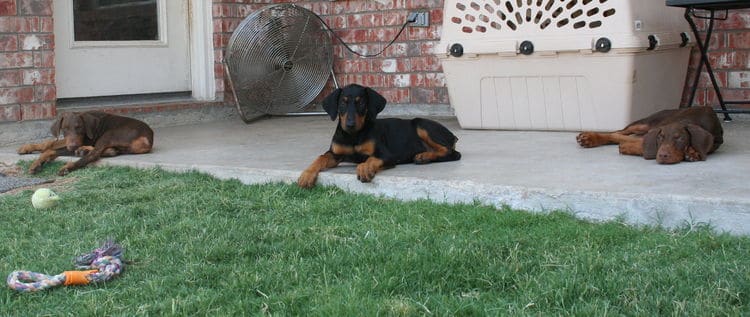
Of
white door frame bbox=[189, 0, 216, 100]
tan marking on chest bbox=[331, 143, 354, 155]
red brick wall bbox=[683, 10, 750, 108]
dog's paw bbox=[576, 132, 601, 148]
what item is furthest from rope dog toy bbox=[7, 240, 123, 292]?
white door frame bbox=[189, 0, 216, 100]

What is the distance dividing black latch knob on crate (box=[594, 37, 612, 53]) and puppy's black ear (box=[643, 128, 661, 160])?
1229mm

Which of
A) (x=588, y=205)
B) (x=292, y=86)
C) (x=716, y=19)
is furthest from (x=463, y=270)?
(x=292, y=86)

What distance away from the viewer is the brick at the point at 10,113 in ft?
22.6

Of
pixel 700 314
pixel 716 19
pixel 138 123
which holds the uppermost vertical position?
pixel 716 19

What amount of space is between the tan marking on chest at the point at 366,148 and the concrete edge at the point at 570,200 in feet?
0.75

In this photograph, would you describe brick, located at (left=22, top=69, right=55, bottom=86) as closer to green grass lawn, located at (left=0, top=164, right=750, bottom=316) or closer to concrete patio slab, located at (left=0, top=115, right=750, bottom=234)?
concrete patio slab, located at (left=0, top=115, right=750, bottom=234)

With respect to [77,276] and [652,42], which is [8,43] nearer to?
[77,276]

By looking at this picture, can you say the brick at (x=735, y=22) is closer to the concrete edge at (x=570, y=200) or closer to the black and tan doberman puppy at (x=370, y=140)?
the black and tan doberman puppy at (x=370, y=140)

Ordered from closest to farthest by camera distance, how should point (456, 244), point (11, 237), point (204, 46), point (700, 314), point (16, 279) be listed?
1. point (700, 314)
2. point (16, 279)
3. point (456, 244)
4. point (11, 237)
5. point (204, 46)

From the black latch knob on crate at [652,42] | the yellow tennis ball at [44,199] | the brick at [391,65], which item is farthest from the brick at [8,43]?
the black latch knob on crate at [652,42]

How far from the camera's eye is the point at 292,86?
8.68 metres

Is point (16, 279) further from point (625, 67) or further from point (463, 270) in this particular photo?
point (625, 67)

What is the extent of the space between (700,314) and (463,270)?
2.72 ft

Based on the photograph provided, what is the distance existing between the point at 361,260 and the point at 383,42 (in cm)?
537
